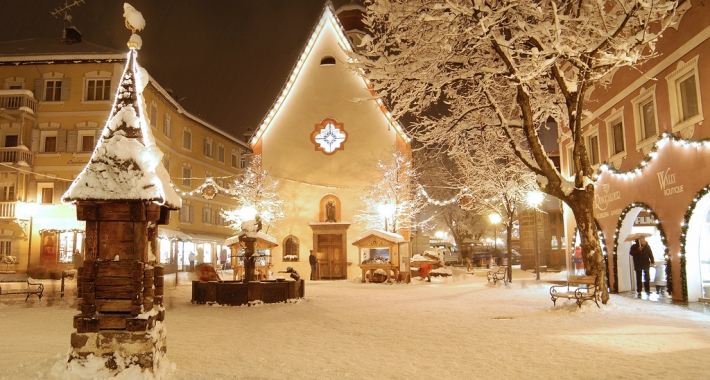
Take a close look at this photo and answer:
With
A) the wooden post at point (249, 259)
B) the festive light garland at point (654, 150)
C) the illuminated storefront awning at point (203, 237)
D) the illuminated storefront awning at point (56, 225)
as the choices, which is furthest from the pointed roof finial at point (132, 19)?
the illuminated storefront awning at point (203, 237)

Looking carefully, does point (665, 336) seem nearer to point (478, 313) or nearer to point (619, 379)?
point (619, 379)

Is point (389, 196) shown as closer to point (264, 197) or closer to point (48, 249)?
point (264, 197)

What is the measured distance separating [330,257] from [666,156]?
18.6 m

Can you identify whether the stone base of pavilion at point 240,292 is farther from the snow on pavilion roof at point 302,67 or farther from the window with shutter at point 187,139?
the window with shutter at point 187,139

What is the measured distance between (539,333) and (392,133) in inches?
860

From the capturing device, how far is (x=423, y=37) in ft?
45.2

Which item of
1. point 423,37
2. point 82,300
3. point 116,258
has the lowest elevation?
point 82,300

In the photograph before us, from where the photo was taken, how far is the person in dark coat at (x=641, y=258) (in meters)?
17.8

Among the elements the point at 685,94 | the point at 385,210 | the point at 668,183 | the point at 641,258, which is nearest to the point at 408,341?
the point at 668,183

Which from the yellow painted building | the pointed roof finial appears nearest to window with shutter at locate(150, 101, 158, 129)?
the yellow painted building

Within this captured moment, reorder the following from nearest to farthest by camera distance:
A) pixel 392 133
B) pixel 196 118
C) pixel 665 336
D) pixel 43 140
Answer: pixel 665 336
pixel 392 133
pixel 43 140
pixel 196 118

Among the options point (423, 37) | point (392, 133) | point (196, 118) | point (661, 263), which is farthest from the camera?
point (196, 118)

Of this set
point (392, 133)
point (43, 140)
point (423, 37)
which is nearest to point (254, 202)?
point (392, 133)

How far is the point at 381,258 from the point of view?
1073 inches
